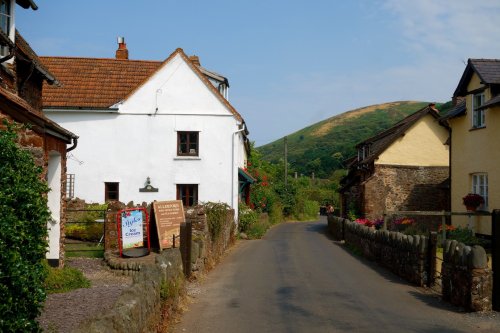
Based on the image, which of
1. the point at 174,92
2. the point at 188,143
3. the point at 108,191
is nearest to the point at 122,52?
the point at 174,92

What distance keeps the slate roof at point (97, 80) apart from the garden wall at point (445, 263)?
11685 mm

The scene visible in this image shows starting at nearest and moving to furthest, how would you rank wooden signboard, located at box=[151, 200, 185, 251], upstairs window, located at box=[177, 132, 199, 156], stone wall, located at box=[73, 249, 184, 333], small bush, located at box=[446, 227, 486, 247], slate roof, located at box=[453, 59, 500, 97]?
1. stone wall, located at box=[73, 249, 184, 333]
2. wooden signboard, located at box=[151, 200, 185, 251]
3. small bush, located at box=[446, 227, 486, 247]
4. slate roof, located at box=[453, 59, 500, 97]
5. upstairs window, located at box=[177, 132, 199, 156]

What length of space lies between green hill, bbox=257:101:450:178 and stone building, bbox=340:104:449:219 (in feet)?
205

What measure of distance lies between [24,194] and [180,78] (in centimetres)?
2184

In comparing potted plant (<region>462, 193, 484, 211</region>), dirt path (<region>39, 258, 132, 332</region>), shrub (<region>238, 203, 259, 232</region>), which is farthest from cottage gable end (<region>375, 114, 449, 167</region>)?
dirt path (<region>39, 258, 132, 332</region>)

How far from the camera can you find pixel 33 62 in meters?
13.8

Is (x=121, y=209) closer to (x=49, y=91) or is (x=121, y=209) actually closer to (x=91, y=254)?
(x=91, y=254)

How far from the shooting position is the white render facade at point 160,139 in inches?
1055

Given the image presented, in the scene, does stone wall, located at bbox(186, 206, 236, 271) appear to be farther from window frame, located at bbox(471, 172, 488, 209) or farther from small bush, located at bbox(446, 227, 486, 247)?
window frame, located at bbox(471, 172, 488, 209)

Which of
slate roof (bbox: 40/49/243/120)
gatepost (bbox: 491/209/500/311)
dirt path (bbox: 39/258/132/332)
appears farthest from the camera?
slate roof (bbox: 40/49/243/120)

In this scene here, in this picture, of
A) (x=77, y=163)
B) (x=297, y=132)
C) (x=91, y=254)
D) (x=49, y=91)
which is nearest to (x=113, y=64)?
(x=49, y=91)

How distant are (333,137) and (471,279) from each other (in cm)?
11977

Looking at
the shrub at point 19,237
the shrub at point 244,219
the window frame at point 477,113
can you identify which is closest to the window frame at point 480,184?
the window frame at point 477,113

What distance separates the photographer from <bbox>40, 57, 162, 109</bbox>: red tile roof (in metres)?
27.1
